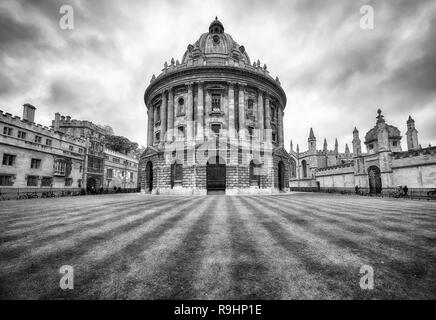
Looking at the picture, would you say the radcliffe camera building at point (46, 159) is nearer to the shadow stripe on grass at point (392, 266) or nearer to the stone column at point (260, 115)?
the stone column at point (260, 115)

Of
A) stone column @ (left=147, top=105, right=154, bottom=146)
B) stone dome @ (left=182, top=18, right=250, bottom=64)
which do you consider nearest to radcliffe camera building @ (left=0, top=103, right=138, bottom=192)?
stone column @ (left=147, top=105, right=154, bottom=146)

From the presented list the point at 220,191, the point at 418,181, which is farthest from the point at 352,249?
the point at 418,181

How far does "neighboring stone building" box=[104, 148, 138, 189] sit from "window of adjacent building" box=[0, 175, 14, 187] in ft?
67.0

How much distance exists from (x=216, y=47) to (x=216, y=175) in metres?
25.2

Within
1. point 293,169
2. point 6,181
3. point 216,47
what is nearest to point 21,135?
point 6,181

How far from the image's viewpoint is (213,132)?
28688mm

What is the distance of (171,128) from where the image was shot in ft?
98.7

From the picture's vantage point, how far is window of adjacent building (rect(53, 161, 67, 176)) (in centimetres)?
3322

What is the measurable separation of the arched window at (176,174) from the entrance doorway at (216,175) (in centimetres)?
381

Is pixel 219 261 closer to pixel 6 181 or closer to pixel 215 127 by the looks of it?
pixel 215 127

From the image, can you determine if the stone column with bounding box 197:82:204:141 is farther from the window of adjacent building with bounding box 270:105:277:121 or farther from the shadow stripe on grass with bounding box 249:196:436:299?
the shadow stripe on grass with bounding box 249:196:436:299

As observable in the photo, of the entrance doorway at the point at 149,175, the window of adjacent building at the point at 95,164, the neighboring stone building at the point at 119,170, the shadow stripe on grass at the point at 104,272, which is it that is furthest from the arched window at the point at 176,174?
the neighboring stone building at the point at 119,170

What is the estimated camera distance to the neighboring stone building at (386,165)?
22844mm

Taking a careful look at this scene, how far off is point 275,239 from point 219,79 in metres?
27.7
